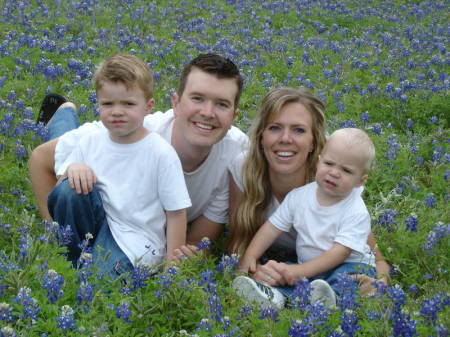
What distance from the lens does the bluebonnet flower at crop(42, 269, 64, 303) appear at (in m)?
3.14

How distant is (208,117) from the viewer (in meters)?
4.23

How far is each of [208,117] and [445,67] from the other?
6307 millimetres

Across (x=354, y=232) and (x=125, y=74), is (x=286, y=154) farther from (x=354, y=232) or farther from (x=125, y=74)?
(x=125, y=74)

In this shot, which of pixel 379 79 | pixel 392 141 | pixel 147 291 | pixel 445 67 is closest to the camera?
pixel 147 291

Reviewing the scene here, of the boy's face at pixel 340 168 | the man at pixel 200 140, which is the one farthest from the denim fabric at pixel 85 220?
the boy's face at pixel 340 168

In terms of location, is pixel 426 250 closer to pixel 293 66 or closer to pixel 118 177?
pixel 118 177

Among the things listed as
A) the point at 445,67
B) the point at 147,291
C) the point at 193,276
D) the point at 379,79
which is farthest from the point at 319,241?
the point at 445,67

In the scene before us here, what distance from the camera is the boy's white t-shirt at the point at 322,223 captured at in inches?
158

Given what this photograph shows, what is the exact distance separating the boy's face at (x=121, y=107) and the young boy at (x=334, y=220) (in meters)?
1.20

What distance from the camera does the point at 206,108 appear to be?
4234 millimetres

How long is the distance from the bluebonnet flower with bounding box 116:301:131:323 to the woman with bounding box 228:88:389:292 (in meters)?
1.15

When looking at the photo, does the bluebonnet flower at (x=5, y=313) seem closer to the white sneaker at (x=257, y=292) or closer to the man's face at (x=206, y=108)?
the white sneaker at (x=257, y=292)

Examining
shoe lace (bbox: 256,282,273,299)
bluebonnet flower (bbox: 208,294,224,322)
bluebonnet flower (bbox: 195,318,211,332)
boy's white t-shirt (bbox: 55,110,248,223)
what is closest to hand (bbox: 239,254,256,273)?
shoe lace (bbox: 256,282,273,299)

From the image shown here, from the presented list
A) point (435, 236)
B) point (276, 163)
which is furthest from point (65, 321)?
point (435, 236)
